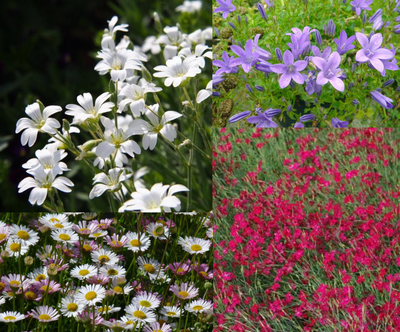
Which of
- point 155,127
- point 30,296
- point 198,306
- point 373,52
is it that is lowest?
point 198,306

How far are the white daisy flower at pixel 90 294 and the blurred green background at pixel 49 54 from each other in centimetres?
111

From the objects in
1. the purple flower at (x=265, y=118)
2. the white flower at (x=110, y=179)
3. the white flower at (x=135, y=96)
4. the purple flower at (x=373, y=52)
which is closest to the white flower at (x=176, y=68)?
the white flower at (x=135, y=96)

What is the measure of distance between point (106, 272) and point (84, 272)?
68 millimetres

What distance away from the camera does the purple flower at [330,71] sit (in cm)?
162

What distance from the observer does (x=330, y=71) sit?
165 centimetres

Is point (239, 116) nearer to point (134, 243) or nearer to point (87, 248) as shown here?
point (134, 243)

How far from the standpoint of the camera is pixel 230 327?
1594 mm

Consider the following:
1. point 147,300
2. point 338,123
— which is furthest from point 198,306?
point 338,123

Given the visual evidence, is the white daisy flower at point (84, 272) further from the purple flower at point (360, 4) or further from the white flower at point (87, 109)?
the purple flower at point (360, 4)

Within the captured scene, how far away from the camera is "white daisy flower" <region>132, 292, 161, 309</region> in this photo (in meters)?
1.54

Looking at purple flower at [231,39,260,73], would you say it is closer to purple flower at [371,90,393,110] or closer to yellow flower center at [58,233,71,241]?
purple flower at [371,90,393,110]

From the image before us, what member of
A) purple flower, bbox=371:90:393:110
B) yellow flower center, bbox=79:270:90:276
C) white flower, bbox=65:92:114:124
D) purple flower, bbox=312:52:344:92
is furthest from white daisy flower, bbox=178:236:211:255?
purple flower, bbox=371:90:393:110

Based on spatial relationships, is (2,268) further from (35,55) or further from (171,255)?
(35,55)

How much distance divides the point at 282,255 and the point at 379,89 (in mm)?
685
